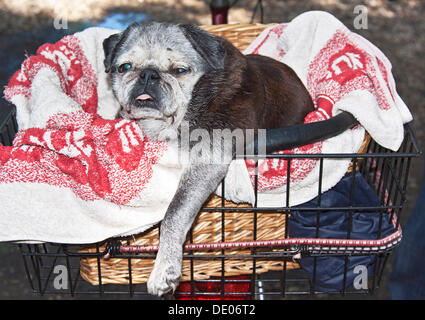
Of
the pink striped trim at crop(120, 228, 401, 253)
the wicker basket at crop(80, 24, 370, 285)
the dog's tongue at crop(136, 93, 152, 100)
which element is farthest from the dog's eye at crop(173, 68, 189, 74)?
the pink striped trim at crop(120, 228, 401, 253)

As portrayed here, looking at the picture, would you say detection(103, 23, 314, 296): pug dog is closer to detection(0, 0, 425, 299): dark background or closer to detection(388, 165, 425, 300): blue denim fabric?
detection(388, 165, 425, 300): blue denim fabric

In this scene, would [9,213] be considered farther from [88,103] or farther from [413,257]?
[413,257]

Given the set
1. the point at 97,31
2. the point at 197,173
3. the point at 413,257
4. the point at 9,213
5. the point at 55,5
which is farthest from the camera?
the point at 55,5

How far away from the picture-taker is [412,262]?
1645 millimetres

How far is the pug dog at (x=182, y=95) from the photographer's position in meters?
1.21

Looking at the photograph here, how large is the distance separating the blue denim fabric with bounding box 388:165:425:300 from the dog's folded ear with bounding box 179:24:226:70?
2.68 ft

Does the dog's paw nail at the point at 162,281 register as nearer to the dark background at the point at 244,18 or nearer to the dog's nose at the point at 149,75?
the dog's nose at the point at 149,75

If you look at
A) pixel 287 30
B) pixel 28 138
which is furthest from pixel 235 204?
pixel 287 30

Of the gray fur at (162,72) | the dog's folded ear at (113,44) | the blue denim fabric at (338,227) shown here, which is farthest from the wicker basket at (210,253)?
the dog's folded ear at (113,44)


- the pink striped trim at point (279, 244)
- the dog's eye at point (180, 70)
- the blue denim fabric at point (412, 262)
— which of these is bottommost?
the blue denim fabric at point (412, 262)

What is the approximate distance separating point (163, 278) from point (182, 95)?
0.48 metres

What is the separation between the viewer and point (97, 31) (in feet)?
5.90

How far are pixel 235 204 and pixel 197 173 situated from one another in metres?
0.16

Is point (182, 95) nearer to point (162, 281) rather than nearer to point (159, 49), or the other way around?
point (159, 49)
